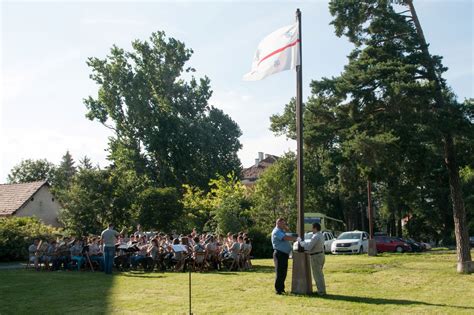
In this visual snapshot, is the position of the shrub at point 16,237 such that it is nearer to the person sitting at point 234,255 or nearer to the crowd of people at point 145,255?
the crowd of people at point 145,255

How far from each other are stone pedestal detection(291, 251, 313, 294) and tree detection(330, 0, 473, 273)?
7873 mm

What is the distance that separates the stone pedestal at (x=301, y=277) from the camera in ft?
Result: 40.2

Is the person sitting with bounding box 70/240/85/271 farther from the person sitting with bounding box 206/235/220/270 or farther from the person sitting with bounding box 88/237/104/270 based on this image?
the person sitting with bounding box 206/235/220/270

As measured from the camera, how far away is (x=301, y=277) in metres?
12.3

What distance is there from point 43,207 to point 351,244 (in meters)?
25.9

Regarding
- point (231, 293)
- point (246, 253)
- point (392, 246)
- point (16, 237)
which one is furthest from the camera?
point (392, 246)

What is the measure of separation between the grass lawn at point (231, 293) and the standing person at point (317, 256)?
376 millimetres

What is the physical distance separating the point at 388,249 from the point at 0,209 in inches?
1208

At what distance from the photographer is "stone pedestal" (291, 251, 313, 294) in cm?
1226

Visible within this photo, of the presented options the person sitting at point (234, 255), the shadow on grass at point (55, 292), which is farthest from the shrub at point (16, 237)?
the person sitting at point (234, 255)

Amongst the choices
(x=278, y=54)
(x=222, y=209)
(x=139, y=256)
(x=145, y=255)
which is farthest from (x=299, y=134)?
(x=222, y=209)

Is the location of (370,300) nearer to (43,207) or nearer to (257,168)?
(43,207)

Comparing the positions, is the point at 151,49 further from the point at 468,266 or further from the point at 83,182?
the point at 468,266

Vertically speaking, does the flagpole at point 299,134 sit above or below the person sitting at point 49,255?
above
